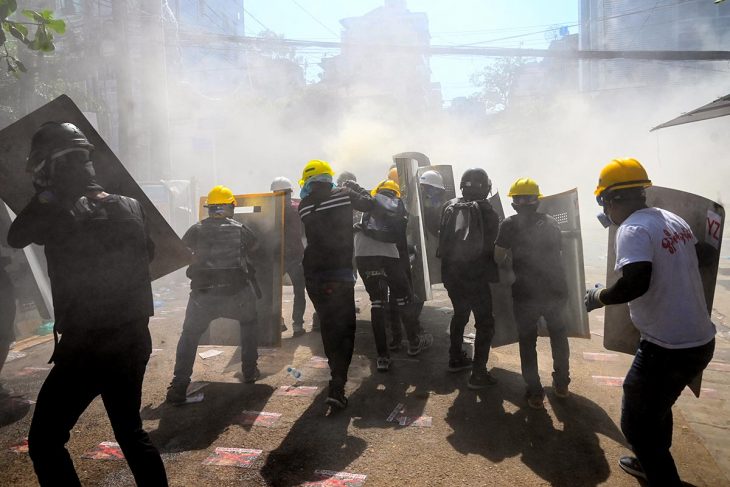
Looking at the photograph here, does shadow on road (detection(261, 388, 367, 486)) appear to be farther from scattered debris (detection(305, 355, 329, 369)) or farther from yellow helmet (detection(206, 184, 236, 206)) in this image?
yellow helmet (detection(206, 184, 236, 206))

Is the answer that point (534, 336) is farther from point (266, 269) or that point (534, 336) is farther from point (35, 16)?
point (35, 16)

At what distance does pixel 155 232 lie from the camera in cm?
320

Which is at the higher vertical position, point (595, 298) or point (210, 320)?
point (595, 298)

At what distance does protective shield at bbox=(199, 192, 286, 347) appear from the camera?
15.2 ft

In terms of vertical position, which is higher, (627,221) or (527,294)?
(627,221)

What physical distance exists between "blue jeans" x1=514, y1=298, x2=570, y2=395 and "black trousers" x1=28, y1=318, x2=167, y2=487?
2.55 meters

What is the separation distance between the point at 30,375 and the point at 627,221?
5.18 m

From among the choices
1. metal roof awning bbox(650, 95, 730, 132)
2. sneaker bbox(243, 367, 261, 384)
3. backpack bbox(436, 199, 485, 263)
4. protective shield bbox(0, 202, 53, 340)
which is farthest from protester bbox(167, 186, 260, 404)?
metal roof awning bbox(650, 95, 730, 132)

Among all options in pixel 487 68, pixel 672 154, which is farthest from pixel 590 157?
pixel 487 68

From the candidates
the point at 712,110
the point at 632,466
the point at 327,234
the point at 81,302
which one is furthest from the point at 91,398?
the point at 712,110

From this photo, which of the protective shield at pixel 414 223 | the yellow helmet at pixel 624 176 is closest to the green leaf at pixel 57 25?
the yellow helmet at pixel 624 176

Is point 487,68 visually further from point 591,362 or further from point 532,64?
point 591,362

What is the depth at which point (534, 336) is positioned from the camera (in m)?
3.73

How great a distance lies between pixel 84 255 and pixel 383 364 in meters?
2.95
